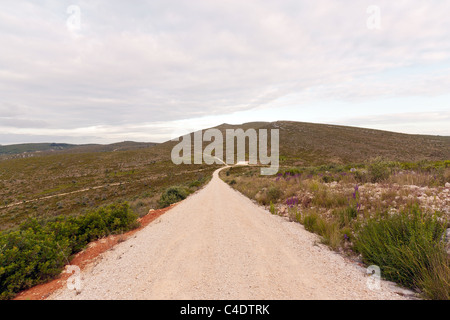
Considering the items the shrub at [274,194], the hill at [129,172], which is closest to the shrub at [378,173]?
the shrub at [274,194]

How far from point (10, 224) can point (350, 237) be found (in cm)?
3837

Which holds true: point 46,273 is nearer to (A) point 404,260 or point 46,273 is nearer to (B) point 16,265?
(B) point 16,265

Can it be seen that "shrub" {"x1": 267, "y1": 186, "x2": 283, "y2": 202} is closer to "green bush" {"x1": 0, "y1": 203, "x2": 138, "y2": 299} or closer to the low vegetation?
the low vegetation

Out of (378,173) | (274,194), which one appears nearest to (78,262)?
(274,194)

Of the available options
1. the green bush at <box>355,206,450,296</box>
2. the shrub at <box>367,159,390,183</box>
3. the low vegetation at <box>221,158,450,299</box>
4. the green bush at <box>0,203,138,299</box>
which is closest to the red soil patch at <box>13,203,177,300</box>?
the green bush at <box>0,203,138,299</box>

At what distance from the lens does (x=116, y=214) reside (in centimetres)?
801

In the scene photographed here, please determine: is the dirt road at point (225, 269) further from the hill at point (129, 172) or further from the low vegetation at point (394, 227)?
the hill at point (129, 172)

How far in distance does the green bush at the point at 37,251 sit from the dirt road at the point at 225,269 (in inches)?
35.5

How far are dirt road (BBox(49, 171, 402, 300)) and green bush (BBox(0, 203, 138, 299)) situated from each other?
0.90 m

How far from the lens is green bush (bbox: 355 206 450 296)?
3.27 m

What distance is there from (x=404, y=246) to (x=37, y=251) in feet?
25.8

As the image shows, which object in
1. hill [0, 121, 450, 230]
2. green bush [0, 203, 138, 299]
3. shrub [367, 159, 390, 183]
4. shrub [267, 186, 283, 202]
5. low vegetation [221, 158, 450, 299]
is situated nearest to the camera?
low vegetation [221, 158, 450, 299]
